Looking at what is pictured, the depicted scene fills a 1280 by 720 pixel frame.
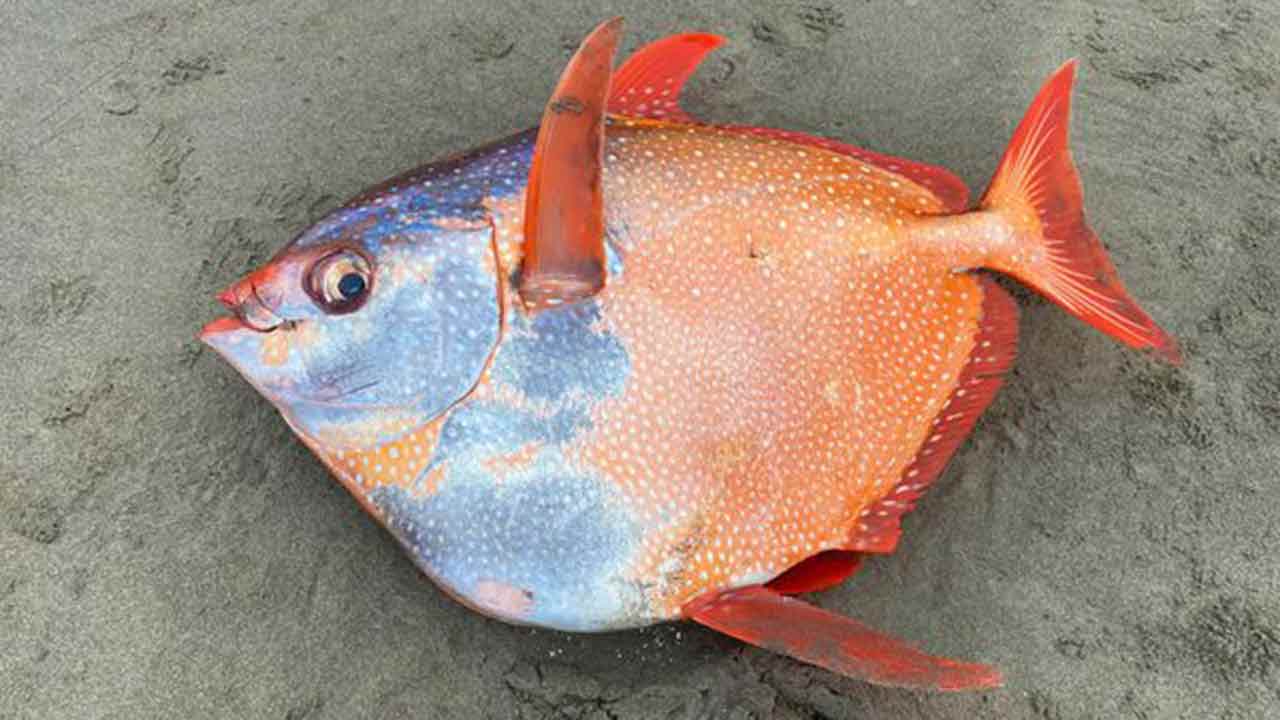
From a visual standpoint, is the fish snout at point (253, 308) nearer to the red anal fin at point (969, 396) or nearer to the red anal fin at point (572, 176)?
the red anal fin at point (572, 176)

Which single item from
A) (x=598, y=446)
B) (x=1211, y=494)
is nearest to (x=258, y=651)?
(x=598, y=446)

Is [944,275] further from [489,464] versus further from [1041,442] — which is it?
[489,464]

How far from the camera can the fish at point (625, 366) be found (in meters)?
1.89

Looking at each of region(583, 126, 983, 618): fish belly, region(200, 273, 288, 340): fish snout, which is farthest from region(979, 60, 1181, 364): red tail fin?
region(200, 273, 288, 340): fish snout

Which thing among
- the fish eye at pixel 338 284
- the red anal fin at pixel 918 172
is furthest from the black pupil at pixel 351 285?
the red anal fin at pixel 918 172

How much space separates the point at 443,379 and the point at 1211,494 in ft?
6.55

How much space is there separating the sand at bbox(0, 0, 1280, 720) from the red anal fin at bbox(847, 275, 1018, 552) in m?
0.26

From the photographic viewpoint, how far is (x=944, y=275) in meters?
2.17

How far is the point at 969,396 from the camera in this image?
2191 millimetres

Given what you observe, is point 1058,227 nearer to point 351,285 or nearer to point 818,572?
point 818,572

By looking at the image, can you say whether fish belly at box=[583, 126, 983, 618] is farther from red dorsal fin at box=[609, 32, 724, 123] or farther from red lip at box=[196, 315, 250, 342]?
red lip at box=[196, 315, 250, 342]

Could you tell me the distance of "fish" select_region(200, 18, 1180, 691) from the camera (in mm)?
1887

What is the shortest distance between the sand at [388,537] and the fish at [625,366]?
0.31 m

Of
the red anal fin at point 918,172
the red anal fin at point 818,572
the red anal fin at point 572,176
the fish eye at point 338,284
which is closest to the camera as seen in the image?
the red anal fin at point 572,176
